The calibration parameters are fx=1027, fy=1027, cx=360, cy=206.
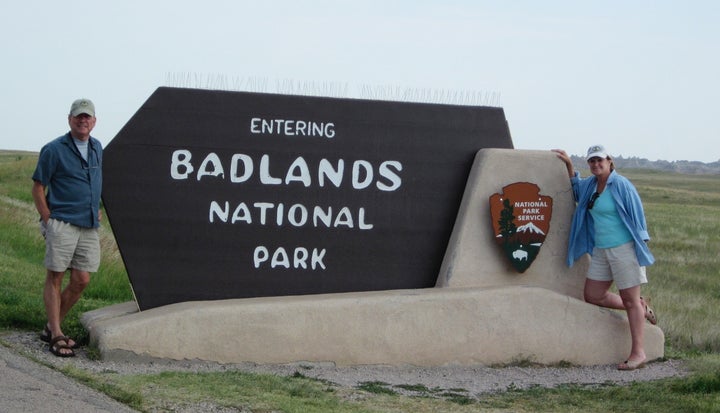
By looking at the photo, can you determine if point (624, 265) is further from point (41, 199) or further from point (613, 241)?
point (41, 199)

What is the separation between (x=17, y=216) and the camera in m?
23.5

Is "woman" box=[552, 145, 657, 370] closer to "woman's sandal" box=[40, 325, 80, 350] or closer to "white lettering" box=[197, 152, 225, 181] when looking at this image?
"white lettering" box=[197, 152, 225, 181]

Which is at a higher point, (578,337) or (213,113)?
(213,113)

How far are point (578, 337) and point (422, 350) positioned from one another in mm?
1469

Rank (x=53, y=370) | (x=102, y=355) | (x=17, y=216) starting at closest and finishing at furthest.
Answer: (x=53, y=370), (x=102, y=355), (x=17, y=216)

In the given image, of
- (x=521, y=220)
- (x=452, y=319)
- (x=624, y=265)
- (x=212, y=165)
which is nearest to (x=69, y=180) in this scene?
(x=212, y=165)

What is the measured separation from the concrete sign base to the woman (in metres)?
0.18

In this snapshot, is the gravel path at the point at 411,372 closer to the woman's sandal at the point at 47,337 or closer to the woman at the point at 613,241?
the woman's sandal at the point at 47,337

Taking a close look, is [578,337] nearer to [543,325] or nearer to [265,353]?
[543,325]

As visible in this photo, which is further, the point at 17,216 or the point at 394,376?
the point at 17,216

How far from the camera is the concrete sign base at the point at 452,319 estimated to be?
848 cm

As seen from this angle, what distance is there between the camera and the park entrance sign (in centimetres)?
886

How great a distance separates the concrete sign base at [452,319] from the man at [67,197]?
445 mm

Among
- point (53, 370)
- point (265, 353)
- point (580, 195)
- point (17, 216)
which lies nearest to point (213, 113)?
point (265, 353)
